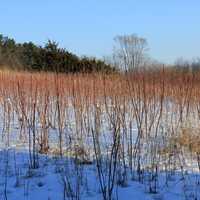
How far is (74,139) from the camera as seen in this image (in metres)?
6.70

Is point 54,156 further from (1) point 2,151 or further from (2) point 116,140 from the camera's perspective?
(2) point 116,140

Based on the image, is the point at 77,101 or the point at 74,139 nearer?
the point at 74,139

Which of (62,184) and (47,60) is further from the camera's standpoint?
(47,60)

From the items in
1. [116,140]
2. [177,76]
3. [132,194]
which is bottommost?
[132,194]

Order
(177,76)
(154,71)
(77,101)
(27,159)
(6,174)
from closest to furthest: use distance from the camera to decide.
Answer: (6,174)
(27,159)
(77,101)
(154,71)
(177,76)

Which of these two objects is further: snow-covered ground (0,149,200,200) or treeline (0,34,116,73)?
treeline (0,34,116,73)

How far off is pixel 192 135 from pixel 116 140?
9.65 feet

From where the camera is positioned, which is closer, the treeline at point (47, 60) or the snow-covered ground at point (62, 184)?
the snow-covered ground at point (62, 184)

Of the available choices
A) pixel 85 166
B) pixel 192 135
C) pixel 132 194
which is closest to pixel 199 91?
pixel 192 135

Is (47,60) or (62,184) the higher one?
(47,60)

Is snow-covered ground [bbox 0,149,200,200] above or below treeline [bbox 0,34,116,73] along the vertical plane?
below

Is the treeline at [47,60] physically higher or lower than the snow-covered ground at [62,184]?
higher

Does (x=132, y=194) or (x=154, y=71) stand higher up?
(x=154, y=71)

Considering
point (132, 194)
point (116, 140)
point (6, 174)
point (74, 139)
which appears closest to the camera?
point (116, 140)
